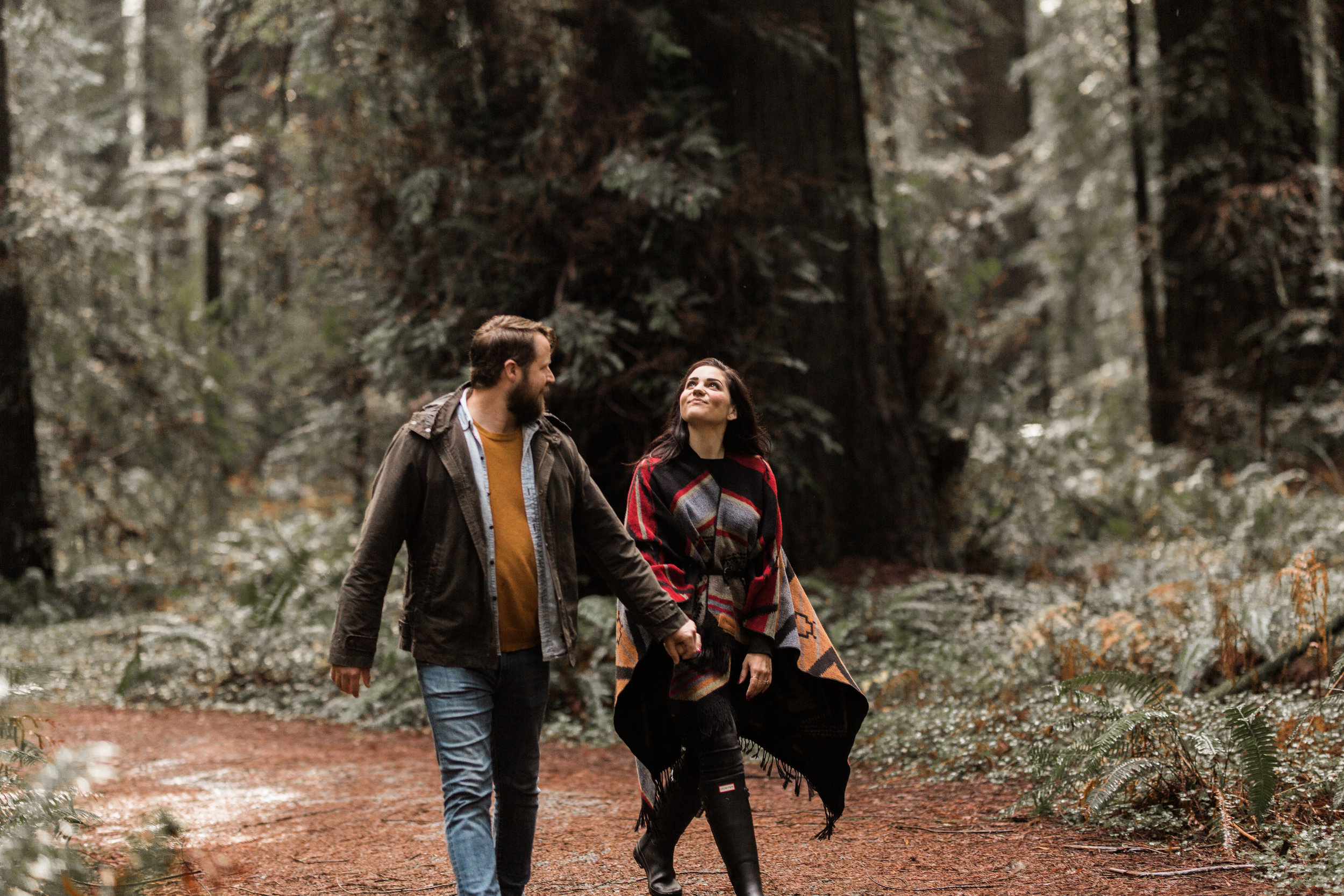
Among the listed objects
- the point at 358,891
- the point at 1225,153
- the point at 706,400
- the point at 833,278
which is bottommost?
the point at 358,891

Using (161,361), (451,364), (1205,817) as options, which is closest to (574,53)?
(451,364)

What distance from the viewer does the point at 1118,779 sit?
4.59m

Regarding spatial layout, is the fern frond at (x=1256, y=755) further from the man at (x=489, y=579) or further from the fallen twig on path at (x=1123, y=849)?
the man at (x=489, y=579)

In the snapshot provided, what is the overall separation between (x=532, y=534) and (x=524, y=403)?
0.45 metres

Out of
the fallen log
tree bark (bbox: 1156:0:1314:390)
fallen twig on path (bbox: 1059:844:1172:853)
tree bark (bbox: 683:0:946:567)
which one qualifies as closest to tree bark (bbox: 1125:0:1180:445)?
tree bark (bbox: 1156:0:1314:390)

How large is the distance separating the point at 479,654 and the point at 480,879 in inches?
27.2

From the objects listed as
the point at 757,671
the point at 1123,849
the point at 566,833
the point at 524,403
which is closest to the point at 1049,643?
the point at 1123,849

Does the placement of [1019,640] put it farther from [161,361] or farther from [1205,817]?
[161,361]

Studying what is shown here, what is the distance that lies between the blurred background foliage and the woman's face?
2.27 metres

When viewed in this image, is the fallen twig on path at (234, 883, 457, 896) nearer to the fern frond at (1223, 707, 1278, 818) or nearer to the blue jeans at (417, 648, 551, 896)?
the blue jeans at (417, 648, 551, 896)

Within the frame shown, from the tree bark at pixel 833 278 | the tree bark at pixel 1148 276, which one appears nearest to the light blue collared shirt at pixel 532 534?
the tree bark at pixel 833 278

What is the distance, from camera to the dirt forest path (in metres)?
4.34

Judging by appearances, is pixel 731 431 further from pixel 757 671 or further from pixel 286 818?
pixel 286 818

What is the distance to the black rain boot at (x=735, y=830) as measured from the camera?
3.75 m
